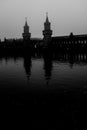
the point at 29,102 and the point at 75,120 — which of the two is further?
the point at 29,102

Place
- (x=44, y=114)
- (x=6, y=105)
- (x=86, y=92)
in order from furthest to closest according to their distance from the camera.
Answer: (x=86, y=92) < (x=6, y=105) < (x=44, y=114)

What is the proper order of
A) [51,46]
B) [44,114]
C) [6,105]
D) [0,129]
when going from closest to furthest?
[0,129]
[44,114]
[6,105]
[51,46]

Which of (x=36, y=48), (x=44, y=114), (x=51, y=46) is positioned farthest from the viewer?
(x=36, y=48)

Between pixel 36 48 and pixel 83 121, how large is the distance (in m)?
125

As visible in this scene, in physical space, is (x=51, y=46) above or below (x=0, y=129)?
above

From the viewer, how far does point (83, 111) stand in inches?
412

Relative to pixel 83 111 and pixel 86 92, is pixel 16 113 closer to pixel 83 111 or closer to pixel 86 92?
pixel 83 111

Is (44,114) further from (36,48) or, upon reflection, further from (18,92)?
(36,48)

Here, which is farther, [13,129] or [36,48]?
[36,48]

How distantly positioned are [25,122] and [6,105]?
281 centimetres

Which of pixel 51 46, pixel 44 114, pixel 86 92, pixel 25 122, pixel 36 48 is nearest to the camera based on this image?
pixel 25 122

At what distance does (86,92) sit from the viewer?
14.2 m

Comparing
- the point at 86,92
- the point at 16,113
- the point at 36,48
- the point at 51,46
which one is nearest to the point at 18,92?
the point at 16,113

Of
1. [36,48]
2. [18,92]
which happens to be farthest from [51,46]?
[18,92]
